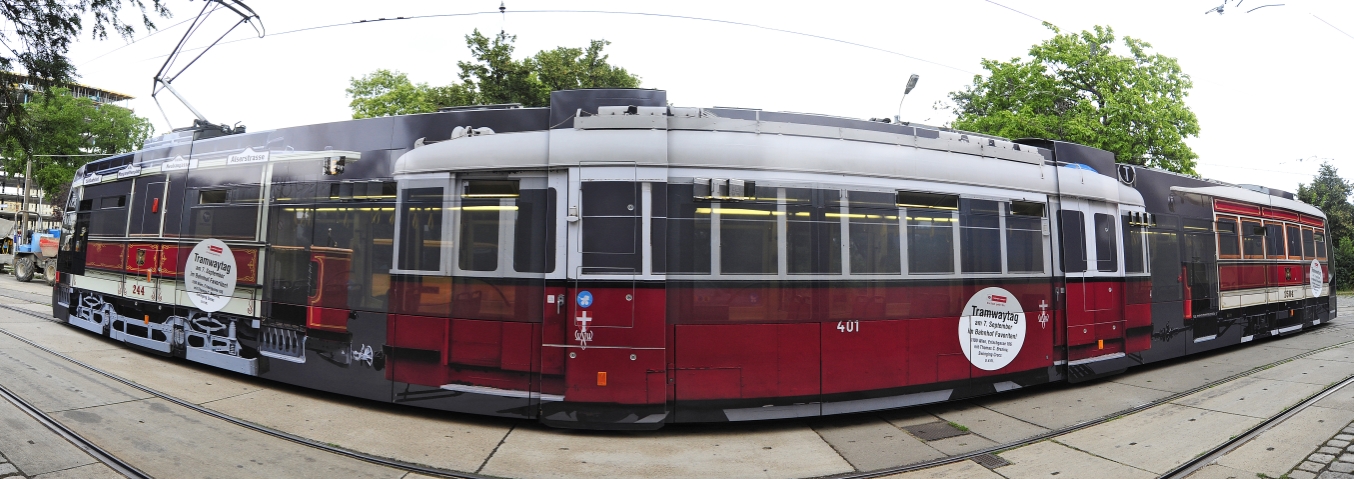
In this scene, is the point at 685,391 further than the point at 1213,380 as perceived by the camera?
No

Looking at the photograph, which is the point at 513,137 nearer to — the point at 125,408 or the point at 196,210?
the point at 125,408

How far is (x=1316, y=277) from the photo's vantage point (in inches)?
569

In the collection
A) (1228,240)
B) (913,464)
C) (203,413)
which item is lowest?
(913,464)

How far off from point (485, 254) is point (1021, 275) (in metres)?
7.43

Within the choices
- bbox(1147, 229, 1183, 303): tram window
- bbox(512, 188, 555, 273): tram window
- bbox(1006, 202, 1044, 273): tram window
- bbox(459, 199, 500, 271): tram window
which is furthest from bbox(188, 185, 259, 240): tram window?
bbox(1147, 229, 1183, 303): tram window

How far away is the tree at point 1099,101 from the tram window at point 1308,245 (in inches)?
223

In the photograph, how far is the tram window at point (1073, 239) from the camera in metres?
8.18

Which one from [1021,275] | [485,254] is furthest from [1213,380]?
[485,254]

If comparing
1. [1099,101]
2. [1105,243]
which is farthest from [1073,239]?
[1099,101]

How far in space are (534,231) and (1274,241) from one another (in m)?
17.3

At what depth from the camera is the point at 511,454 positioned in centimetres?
533

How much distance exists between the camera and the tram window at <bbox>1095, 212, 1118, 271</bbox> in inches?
339

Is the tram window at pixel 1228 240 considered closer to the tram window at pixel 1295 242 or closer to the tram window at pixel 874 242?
the tram window at pixel 1295 242

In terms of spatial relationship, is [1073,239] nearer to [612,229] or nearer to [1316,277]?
[612,229]
